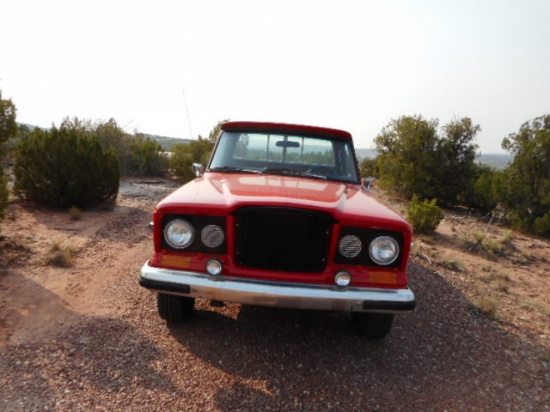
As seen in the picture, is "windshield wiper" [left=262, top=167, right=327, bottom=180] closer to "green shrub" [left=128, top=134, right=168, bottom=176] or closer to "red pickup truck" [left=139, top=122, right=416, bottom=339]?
"red pickup truck" [left=139, top=122, right=416, bottom=339]

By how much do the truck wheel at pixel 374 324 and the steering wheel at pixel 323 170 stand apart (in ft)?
4.44

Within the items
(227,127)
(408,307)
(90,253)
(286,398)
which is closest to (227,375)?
(286,398)

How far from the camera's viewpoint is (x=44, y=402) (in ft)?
7.63

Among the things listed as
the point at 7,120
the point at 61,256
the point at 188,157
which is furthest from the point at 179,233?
the point at 188,157

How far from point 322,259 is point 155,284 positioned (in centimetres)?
113

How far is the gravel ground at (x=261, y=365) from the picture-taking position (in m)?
2.47

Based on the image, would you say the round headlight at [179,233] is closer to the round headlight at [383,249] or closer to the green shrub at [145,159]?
the round headlight at [383,249]

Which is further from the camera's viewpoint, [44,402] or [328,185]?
[328,185]

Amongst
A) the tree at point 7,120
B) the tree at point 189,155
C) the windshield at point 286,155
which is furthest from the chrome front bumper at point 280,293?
the tree at point 189,155

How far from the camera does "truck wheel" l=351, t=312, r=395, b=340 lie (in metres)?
3.16

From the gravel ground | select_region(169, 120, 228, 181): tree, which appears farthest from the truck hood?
select_region(169, 120, 228, 181): tree

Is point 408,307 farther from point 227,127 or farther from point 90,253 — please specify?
point 90,253

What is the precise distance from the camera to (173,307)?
315 cm

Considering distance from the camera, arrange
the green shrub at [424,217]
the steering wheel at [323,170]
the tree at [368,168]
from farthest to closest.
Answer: the tree at [368,168] < the green shrub at [424,217] < the steering wheel at [323,170]
